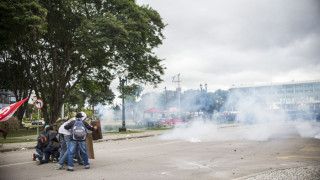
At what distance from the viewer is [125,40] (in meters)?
22.3

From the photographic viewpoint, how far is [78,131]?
8125 mm

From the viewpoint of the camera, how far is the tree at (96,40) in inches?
886

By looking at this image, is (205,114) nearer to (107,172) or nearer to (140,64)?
(140,64)

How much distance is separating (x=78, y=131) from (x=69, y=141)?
1.63ft

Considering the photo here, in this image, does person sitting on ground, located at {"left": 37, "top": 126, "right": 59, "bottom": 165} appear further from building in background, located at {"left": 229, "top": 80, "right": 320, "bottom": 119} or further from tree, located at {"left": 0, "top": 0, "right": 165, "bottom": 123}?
building in background, located at {"left": 229, "top": 80, "right": 320, "bottom": 119}

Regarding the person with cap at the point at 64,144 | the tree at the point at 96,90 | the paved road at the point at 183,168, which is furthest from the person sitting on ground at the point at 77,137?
the tree at the point at 96,90

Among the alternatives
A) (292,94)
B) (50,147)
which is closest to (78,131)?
(50,147)

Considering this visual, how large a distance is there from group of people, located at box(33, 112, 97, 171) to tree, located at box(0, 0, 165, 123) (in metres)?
13.5

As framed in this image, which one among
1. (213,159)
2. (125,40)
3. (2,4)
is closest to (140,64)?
(125,40)

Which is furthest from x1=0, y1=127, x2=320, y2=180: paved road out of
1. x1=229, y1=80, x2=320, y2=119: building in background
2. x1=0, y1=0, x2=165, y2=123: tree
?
x1=229, y1=80, x2=320, y2=119: building in background

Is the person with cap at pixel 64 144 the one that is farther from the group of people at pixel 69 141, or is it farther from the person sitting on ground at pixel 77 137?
the person sitting on ground at pixel 77 137

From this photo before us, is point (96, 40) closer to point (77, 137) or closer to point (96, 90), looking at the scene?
point (77, 137)

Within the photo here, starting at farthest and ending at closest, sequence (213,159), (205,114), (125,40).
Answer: (205,114), (125,40), (213,159)

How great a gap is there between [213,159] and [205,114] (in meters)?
32.4
